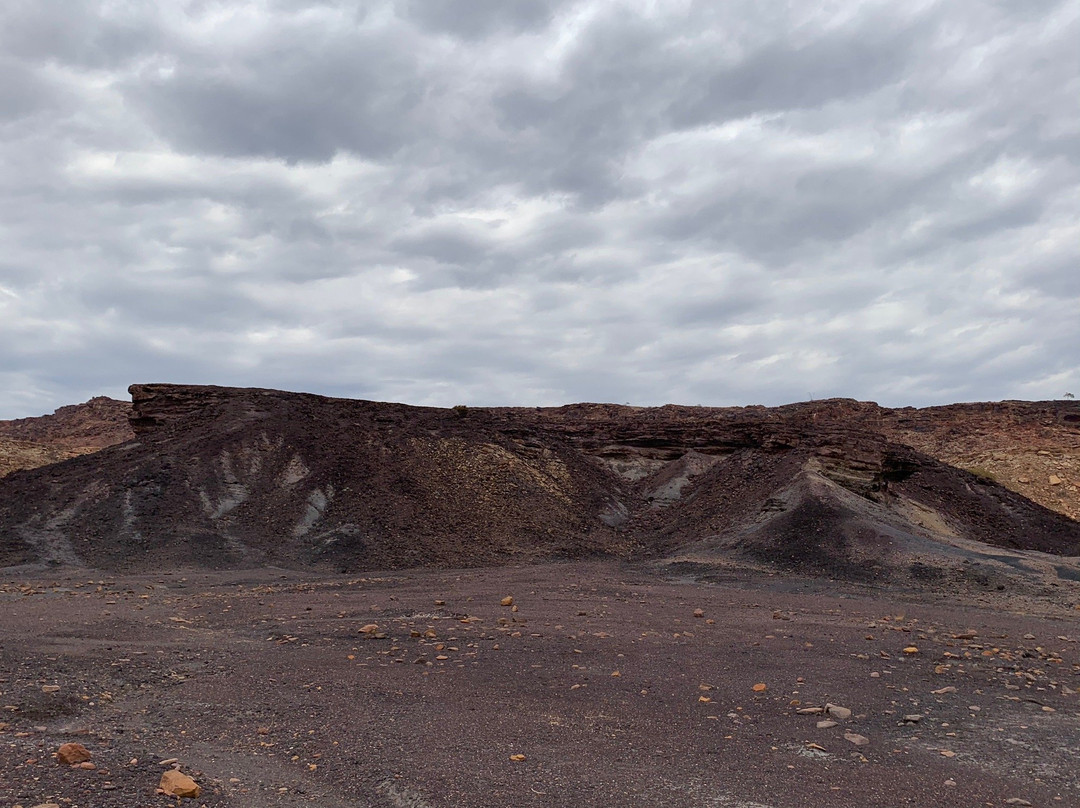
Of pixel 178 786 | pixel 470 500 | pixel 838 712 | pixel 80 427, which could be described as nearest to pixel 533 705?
pixel 838 712

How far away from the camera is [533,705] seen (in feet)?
23.6

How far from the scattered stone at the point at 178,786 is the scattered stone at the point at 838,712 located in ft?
16.0

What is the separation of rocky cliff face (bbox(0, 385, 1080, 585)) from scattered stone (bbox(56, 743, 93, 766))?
16.6m

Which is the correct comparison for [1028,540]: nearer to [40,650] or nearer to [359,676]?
[359,676]

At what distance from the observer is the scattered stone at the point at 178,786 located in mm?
4707

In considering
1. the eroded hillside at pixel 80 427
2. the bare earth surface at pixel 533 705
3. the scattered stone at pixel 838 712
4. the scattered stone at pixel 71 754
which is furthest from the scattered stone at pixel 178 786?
the eroded hillside at pixel 80 427

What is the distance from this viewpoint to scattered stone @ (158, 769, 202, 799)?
4.71 metres

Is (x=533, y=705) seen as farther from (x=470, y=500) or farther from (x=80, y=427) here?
(x=80, y=427)

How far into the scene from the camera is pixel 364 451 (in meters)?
28.5

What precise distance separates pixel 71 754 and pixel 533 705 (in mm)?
3541

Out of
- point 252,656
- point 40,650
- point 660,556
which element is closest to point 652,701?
point 252,656

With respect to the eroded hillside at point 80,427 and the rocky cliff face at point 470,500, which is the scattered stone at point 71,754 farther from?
the eroded hillside at point 80,427

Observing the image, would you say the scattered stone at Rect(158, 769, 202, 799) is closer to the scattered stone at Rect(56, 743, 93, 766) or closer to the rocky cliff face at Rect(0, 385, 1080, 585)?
the scattered stone at Rect(56, 743, 93, 766)

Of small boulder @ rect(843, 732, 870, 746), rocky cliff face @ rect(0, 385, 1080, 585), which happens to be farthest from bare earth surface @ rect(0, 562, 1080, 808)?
rocky cliff face @ rect(0, 385, 1080, 585)
